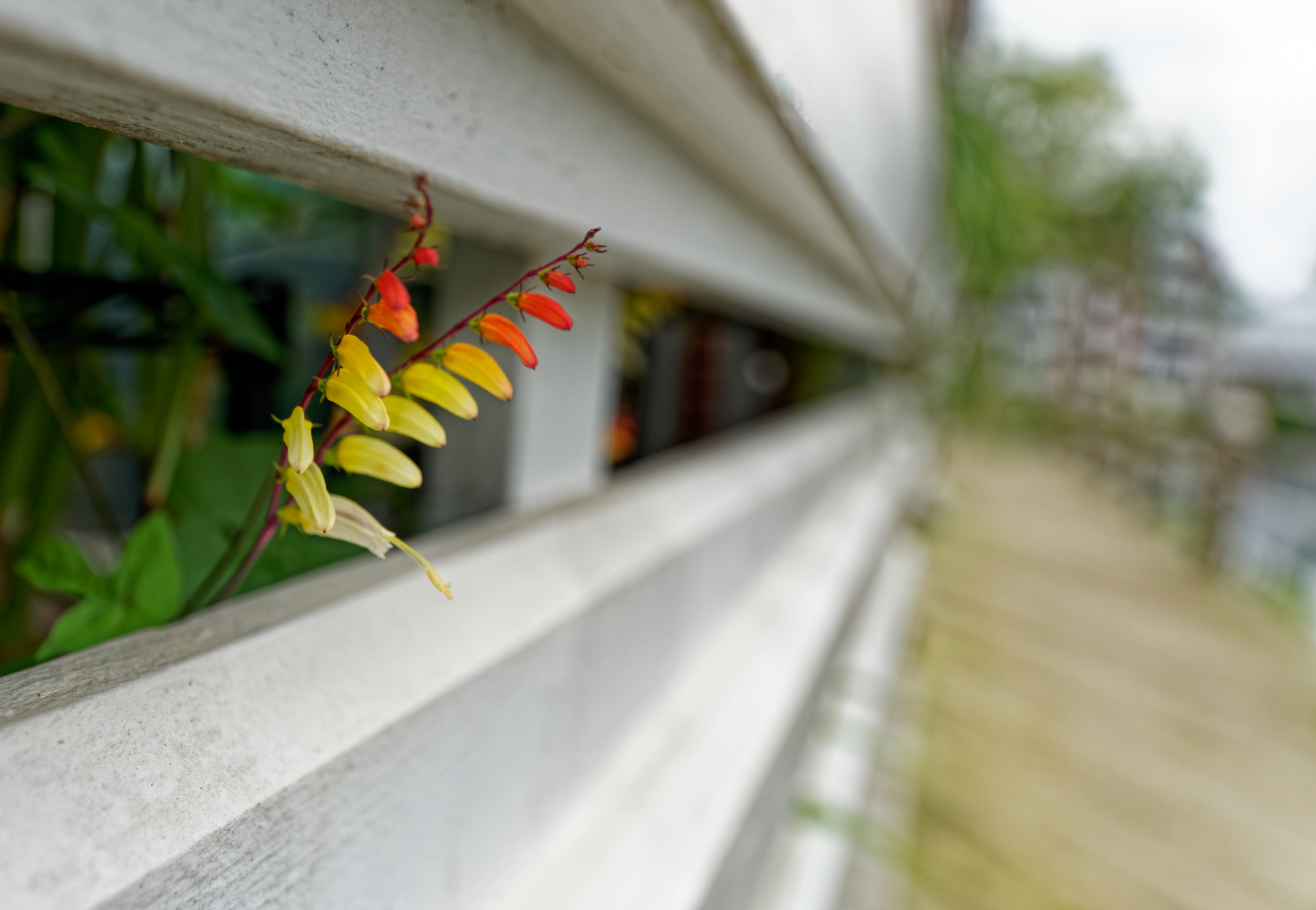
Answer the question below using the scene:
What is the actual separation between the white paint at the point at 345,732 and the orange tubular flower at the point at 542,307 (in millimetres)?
192

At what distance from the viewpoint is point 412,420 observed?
33cm

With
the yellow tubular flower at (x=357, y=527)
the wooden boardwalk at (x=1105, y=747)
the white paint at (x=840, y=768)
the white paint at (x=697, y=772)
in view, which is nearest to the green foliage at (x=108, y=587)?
the yellow tubular flower at (x=357, y=527)

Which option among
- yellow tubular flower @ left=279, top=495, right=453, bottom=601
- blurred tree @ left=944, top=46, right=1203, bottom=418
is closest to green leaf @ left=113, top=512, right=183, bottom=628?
yellow tubular flower @ left=279, top=495, right=453, bottom=601

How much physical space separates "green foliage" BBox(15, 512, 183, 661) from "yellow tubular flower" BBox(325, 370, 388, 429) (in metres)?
0.18

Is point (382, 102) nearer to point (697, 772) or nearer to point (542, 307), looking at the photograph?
point (542, 307)

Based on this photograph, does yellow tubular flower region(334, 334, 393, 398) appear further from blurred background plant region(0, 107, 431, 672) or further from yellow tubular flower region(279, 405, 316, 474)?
blurred background plant region(0, 107, 431, 672)

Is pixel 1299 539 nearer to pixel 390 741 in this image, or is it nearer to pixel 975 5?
pixel 975 5

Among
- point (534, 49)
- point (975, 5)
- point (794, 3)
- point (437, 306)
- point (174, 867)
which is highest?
point (975, 5)

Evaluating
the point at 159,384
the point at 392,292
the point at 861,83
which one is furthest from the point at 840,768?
the point at 392,292

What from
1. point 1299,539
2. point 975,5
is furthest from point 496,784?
point 1299,539

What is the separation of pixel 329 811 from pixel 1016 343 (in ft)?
23.2

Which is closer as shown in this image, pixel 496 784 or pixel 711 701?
pixel 496 784

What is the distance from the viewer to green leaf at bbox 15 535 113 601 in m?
0.38

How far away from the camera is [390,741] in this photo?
41 cm
